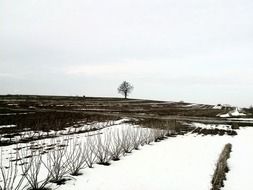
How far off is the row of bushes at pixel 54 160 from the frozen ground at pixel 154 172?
61 cm

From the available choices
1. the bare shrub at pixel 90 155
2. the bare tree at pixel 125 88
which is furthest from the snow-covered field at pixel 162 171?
the bare tree at pixel 125 88

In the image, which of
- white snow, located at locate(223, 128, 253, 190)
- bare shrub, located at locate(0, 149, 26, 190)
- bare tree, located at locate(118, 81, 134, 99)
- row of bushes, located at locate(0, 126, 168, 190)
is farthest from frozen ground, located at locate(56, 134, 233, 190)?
bare tree, located at locate(118, 81, 134, 99)

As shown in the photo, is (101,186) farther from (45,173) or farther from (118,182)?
(45,173)

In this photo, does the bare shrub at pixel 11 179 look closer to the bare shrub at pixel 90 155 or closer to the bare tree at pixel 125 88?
the bare shrub at pixel 90 155

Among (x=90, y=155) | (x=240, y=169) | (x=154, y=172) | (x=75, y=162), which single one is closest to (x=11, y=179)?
(x=75, y=162)

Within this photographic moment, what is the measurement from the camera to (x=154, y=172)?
44.5 ft

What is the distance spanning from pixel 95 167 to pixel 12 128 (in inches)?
625

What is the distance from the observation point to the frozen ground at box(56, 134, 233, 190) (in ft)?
37.5

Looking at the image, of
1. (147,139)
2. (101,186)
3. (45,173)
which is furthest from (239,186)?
(147,139)

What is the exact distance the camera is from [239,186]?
12.4m

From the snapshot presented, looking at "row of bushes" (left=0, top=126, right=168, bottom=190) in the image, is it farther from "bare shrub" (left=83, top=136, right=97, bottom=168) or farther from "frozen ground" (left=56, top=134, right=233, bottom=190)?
"frozen ground" (left=56, top=134, right=233, bottom=190)

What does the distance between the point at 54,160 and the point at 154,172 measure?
191 inches

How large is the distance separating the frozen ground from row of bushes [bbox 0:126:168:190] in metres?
0.61

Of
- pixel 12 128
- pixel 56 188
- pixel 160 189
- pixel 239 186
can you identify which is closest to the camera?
pixel 56 188
